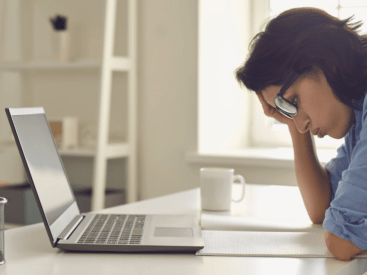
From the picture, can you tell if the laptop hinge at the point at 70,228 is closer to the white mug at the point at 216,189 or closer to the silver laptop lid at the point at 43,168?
the silver laptop lid at the point at 43,168

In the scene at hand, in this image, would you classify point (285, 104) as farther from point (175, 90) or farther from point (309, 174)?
point (175, 90)

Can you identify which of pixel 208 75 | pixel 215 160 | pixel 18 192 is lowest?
pixel 18 192

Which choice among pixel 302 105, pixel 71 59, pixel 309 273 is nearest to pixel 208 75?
pixel 71 59

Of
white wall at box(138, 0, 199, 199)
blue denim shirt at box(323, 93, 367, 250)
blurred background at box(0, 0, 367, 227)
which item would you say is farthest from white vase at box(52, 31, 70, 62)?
blue denim shirt at box(323, 93, 367, 250)

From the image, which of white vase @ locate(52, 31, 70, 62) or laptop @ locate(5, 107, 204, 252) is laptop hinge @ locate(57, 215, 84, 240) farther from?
white vase @ locate(52, 31, 70, 62)

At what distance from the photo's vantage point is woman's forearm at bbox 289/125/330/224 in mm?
1113

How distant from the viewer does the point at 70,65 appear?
2.34 meters

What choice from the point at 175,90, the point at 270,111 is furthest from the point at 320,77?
the point at 175,90

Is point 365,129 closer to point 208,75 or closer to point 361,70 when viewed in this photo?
point 361,70

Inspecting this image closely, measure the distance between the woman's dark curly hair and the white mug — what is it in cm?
31

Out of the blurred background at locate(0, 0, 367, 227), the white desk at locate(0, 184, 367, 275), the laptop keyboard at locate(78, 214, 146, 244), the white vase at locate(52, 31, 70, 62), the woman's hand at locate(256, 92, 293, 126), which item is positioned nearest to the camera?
the white desk at locate(0, 184, 367, 275)

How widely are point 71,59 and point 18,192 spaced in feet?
2.55

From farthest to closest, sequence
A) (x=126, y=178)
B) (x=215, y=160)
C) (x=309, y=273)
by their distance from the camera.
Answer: (x=126, y=178)
(x=215, y=160)
(x=309, y=273)

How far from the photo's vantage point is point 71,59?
255cm
